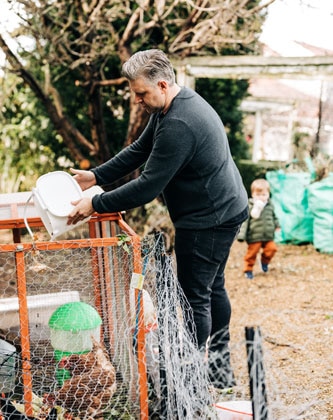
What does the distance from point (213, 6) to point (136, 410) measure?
13.3 feet

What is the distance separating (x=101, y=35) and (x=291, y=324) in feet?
12.9

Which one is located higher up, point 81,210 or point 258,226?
point 81,210

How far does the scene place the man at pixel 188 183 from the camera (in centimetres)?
241

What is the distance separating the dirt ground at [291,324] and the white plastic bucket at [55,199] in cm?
91

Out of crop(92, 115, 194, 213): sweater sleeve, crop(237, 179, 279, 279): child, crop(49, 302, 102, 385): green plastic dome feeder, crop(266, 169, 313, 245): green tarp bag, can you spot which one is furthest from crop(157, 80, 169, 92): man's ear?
crop(266, 169, 313, 245): green tarp bag

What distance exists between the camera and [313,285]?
5.28m

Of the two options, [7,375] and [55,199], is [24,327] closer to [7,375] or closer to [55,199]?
[7,375]

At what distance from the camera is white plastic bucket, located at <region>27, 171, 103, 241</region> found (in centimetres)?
246

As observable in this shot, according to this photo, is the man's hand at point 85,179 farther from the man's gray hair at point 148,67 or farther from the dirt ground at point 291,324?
the dirt ground at point 291,324

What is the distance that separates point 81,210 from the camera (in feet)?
8.04

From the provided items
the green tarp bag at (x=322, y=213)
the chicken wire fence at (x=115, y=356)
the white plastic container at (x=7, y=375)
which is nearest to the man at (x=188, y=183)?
the chicken wire fence at (x=115, y=356)

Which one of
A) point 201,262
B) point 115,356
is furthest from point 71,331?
point 201,262

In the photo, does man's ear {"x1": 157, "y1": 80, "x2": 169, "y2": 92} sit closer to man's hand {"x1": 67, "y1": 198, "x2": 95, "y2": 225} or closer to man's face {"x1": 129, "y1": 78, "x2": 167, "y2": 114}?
man's face {"x1": 129, "y1": 78, "x2": 167, "y2": 114}

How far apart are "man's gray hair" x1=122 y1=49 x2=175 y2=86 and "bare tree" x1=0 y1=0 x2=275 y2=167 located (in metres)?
2.92
